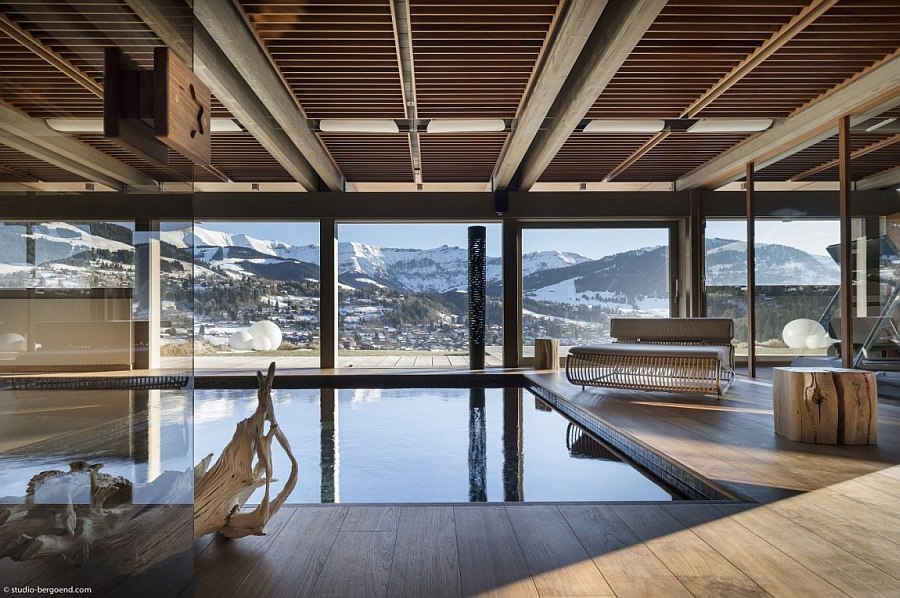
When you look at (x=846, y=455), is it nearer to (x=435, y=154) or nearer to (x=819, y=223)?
(x=819, y=223)

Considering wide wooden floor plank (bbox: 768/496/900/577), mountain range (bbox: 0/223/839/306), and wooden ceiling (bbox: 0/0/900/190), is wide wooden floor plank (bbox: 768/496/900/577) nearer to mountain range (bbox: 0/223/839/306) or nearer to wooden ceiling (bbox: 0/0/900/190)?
wooden ceiling (bbox: 0/0/900/190)

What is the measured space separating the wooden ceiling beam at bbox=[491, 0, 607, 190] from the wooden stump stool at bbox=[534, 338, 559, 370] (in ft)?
8.43

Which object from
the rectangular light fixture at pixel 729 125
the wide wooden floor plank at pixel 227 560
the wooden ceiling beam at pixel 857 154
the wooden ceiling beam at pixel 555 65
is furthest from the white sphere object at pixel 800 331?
the wide wooden floor plank at pixel 227 560

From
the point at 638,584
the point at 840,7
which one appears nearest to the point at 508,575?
the point at 638,584

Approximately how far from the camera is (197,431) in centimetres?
459

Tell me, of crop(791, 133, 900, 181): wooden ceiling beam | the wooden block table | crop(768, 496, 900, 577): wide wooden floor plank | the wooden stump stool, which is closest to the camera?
crop(768, 496, 900, 577): wide wooden floor plank

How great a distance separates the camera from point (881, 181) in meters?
5.04

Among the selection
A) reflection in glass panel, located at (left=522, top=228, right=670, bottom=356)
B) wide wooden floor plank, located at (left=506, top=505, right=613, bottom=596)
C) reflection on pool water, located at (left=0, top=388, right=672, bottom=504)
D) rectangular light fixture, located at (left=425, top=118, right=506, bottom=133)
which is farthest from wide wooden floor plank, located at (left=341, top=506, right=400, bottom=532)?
reflection in glass panel, located at (left=522, top=228, right=670, bottom=356)

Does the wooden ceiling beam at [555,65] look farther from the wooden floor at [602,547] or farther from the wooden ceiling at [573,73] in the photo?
the wooden floor at [602,547]

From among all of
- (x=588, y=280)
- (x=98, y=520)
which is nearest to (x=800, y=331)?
(x=588, y=280)

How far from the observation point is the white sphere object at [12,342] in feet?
2.62

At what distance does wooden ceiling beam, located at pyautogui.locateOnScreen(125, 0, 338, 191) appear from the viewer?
1.05 meters

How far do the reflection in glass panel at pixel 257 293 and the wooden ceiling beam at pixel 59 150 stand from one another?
7747 mm

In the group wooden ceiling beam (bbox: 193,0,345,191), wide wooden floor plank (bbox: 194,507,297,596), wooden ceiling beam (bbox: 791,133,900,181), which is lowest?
wide wooden floor plank (bbox: 194,507,297,596)
